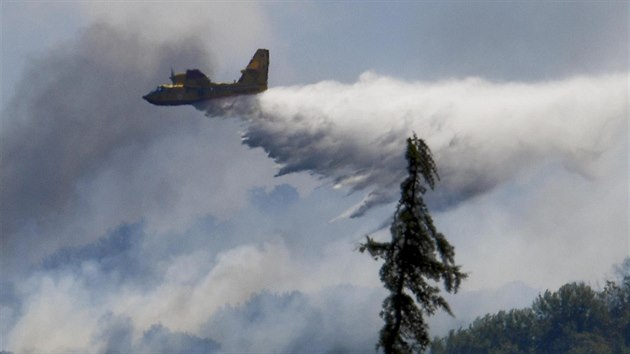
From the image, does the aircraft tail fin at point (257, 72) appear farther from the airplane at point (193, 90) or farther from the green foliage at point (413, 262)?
the green foliage at point (413, 262)

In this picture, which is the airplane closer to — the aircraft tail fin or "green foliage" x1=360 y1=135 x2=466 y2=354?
the aircraft tail fin

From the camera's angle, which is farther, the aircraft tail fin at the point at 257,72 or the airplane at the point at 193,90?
the aircraft tail fin at the point at 257,72

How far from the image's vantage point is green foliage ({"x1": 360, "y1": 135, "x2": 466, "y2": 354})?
39.2 m

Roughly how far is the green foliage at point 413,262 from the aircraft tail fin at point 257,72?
7375 centimetres

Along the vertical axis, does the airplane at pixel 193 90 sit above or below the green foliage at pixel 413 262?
above

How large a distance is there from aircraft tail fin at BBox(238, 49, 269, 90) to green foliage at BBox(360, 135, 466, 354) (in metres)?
73.7

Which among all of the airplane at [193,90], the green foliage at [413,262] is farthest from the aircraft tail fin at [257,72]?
the green foliage at [413,262]

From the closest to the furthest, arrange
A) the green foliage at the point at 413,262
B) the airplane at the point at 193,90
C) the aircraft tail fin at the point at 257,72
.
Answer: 1. the green foliage at the point at 413,262
2. the airplane at the point at 193,90
3. the aircraft tail fin at the point at 257,72

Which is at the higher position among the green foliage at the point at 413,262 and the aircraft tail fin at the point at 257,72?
the aircraft tail fin at the point at 257,72

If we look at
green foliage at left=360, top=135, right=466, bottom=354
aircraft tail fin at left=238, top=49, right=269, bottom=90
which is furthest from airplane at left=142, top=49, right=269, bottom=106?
green foliage at left=360, top=135, right=466, bottom=354

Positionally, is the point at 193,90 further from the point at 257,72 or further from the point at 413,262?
the point at 413,262

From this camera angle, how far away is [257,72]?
113875mm

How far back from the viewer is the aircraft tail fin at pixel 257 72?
113m

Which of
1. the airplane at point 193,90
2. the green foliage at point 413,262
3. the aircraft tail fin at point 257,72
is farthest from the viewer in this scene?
the aircraft tail fin at point 257,72
